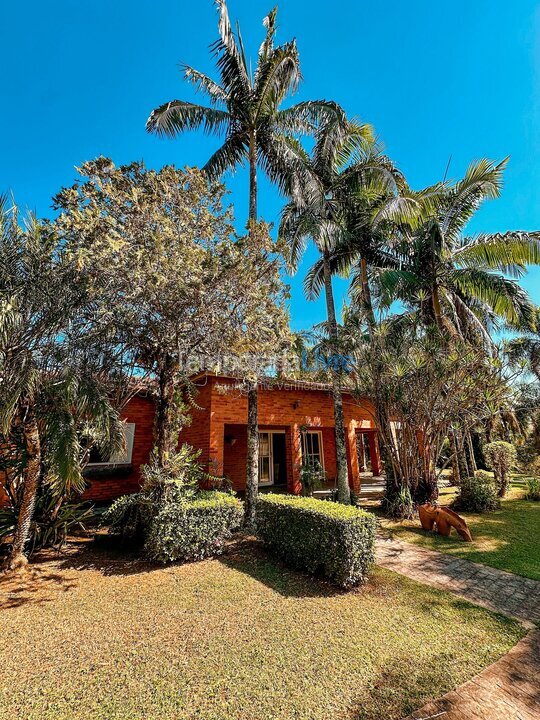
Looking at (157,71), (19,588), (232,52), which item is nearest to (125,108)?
(157,71)

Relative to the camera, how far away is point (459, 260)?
46.7 ft

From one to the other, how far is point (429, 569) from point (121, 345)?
25.7ft

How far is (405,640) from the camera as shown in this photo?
4078 mm

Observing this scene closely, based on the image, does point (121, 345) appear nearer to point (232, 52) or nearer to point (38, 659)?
point (38, 659)

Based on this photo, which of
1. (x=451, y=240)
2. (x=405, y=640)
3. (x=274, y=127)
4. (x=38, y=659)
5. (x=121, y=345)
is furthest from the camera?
(x=451, y=240)

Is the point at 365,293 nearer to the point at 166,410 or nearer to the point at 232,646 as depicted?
the point at 166,410

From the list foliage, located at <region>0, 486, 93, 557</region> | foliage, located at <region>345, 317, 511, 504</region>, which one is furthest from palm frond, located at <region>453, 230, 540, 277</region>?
foliage, located at <region>0, 486, 93, 557</region>

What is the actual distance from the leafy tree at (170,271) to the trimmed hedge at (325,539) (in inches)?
115

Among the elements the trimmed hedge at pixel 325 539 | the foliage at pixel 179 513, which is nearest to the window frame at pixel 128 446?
the foliage at pixel 179 513

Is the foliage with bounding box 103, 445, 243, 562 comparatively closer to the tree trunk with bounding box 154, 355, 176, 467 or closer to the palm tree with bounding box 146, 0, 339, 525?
the tree trunk with bounding box 154, 355, 176, 467

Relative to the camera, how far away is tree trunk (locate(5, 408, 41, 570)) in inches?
251

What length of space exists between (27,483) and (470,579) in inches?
331

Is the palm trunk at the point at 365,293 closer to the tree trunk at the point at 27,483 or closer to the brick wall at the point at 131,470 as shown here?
the brick wall at the point at 131,470

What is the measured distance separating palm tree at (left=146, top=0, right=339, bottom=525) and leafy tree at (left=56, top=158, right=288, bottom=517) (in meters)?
2.51
